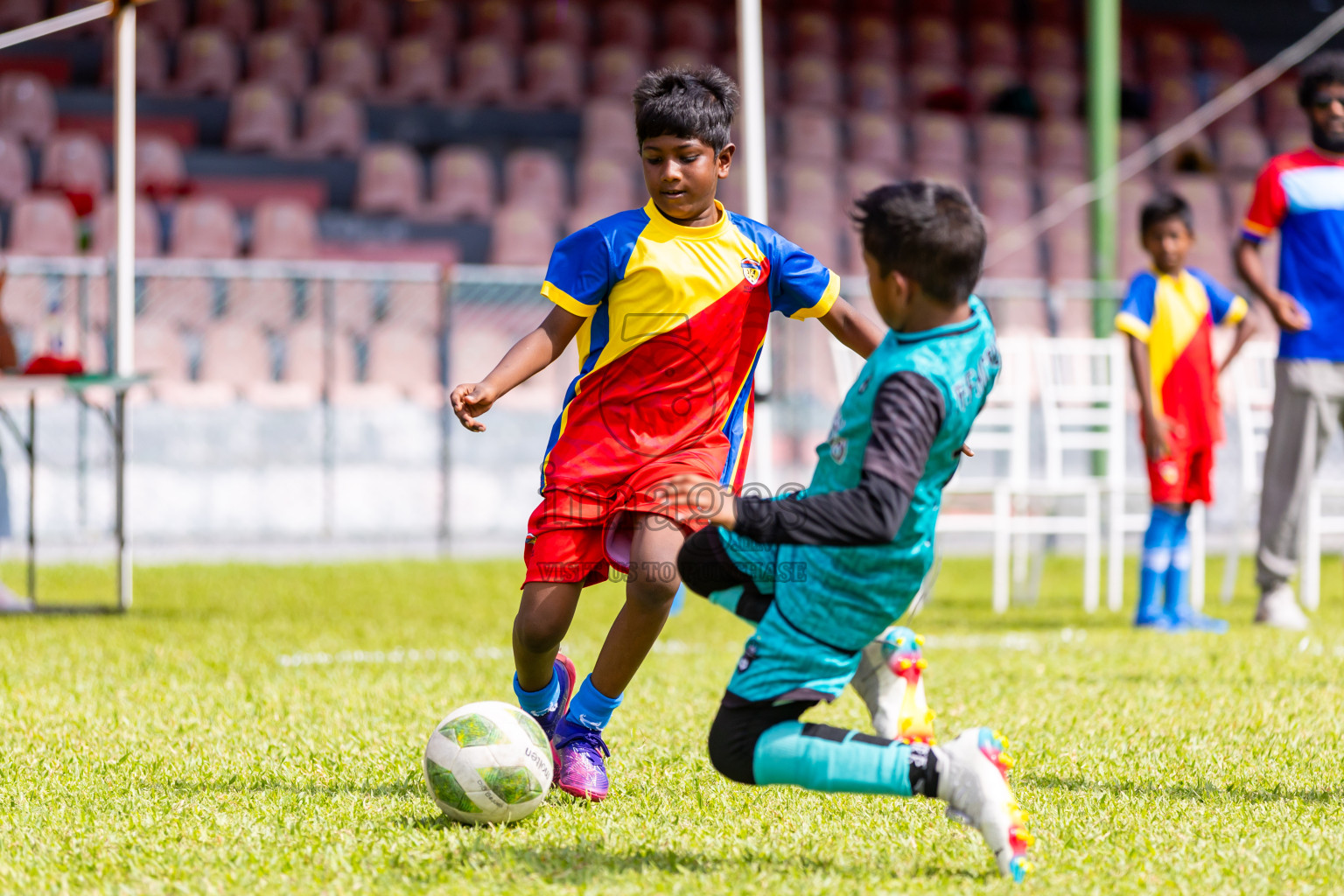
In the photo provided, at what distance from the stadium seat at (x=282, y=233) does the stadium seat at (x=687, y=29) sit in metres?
4.62

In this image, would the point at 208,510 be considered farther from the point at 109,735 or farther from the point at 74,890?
the point at 74,890

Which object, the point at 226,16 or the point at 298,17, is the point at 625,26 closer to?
the point at 298,17

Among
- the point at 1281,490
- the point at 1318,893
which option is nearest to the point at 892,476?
the point at 1318,893

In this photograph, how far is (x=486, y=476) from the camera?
33.6 ft

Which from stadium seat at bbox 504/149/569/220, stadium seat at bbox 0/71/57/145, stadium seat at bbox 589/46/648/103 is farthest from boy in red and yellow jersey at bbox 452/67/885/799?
stadium seat at bbox 589/46/648/103

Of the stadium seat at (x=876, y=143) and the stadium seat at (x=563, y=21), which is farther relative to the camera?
the stadium seat at (x=563, y=21)

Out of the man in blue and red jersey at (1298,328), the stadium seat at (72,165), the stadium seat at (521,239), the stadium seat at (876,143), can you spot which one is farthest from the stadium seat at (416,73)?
the man in blue and red jersey at (1298,328)

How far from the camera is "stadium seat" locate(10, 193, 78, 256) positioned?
37.3 ft

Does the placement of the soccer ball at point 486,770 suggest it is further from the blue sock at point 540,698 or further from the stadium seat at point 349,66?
the stadium seat at point 349,66

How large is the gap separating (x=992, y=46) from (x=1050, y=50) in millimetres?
740

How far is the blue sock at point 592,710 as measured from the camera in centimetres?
331

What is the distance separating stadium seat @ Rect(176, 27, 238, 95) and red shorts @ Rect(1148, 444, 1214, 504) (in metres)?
10.1

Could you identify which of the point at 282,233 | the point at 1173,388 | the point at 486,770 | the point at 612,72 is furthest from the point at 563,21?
the point at 486,770

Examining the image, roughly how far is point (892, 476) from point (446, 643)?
392 centimetres
